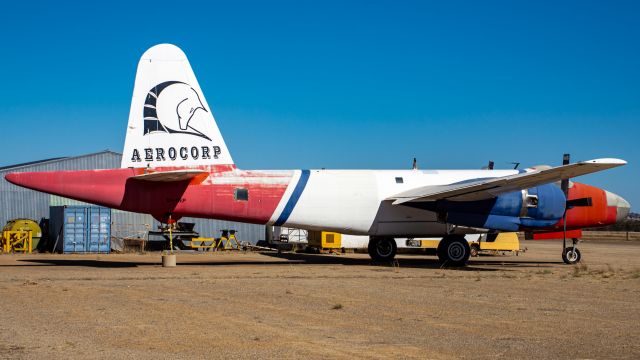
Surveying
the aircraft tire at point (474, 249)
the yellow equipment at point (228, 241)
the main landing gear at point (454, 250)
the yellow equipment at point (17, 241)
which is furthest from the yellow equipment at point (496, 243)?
the yellow equipment at point (17, 241)

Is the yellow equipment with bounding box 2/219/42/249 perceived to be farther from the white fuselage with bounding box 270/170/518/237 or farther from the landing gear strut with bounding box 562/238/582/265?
the landing gear strut with bounding box 562/238/582/265

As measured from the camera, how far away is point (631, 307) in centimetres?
1400

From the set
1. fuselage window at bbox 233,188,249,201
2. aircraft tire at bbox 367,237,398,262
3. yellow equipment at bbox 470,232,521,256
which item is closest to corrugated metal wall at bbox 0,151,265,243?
yellow equipment at bbox 470,232,521,256

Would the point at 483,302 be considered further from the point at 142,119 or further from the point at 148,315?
the point at 142,119

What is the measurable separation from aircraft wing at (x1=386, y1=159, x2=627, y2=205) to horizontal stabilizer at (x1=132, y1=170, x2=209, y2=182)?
25.3 feet

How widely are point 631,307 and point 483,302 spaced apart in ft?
9.48

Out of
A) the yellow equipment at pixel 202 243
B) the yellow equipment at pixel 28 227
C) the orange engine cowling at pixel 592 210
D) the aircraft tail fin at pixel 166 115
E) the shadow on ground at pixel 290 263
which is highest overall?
the aircraft tail fin at pixel 166 115

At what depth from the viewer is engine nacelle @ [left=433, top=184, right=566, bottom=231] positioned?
25953mm

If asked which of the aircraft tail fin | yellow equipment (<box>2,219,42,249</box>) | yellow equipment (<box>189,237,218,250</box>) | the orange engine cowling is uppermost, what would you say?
the aircraft tail fin

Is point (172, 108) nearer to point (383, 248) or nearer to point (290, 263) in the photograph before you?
point (290, 263)

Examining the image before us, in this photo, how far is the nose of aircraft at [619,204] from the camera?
98.3ft

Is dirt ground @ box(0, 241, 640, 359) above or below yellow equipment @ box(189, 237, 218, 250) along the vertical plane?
below

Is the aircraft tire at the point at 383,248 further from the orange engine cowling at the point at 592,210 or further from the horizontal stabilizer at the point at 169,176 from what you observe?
the horizontal stabilizer at the point at 169,176

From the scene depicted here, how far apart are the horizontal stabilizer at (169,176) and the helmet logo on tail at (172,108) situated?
1.57 metres
